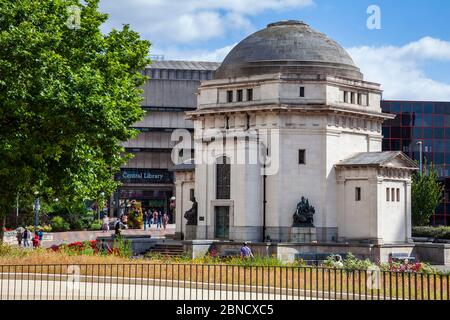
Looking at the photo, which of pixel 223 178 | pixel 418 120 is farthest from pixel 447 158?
pixel 223 178

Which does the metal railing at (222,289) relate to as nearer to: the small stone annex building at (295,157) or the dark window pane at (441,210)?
the small stone annex building at (295,157)

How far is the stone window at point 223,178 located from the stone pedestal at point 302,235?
499cm

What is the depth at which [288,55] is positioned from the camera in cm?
5438

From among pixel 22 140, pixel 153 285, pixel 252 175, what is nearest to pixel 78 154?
pixel 22 140

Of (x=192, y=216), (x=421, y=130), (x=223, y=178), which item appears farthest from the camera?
(x=421, y=130)

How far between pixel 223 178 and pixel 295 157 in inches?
193

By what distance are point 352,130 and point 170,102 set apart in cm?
5578

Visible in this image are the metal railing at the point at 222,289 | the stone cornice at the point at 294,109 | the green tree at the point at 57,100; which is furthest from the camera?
the stone cornice at the point at 294,109

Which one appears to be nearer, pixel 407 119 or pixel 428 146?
pixel 407 119

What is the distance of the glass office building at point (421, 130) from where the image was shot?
330 feet

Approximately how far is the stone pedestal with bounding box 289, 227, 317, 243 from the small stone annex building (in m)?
0.18

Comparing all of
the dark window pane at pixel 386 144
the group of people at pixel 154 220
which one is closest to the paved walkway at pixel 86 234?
the group of people at pixel 154 220

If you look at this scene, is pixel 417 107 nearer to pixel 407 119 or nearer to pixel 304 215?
pixel 407 119

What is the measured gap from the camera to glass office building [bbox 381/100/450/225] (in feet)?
330
